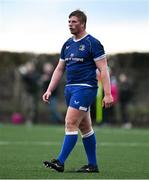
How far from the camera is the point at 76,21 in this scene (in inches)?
405

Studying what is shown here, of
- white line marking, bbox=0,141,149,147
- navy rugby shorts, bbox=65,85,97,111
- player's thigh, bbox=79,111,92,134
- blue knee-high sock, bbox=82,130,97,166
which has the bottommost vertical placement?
white line marking, bbox=0,141,149,147

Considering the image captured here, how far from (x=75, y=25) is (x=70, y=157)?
11.3 ft

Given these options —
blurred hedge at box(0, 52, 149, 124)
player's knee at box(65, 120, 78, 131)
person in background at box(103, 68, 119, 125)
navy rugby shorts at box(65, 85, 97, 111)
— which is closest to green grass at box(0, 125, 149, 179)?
player's knee at box(65, 120, 78, 131)

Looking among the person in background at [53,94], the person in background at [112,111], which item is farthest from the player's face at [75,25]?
the person in background at [53,94]

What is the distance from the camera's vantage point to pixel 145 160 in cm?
1248

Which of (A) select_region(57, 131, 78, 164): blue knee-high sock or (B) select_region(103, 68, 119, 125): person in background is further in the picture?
(B) select_region(103, 68, 119, 125): person in background

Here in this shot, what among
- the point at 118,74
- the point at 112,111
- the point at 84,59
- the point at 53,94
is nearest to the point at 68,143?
the point at 84,59

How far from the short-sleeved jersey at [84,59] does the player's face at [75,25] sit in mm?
121

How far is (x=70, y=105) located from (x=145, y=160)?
8.73ft

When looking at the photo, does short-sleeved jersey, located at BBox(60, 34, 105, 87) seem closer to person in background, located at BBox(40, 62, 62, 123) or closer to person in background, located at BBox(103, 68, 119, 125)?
person in background, located at BBox(103, 68, 119, 125)

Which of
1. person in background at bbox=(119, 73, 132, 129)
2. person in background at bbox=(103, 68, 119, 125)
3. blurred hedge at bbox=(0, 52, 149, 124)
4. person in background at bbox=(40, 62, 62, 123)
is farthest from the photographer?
blurred hedge at bbox=(0, 52, 149, 124)

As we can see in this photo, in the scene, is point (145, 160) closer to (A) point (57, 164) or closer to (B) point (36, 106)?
(A) point (57, 164)

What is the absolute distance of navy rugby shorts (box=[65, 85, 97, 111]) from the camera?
10.2 meters

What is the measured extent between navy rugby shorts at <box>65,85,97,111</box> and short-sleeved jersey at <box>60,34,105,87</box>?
68mm
